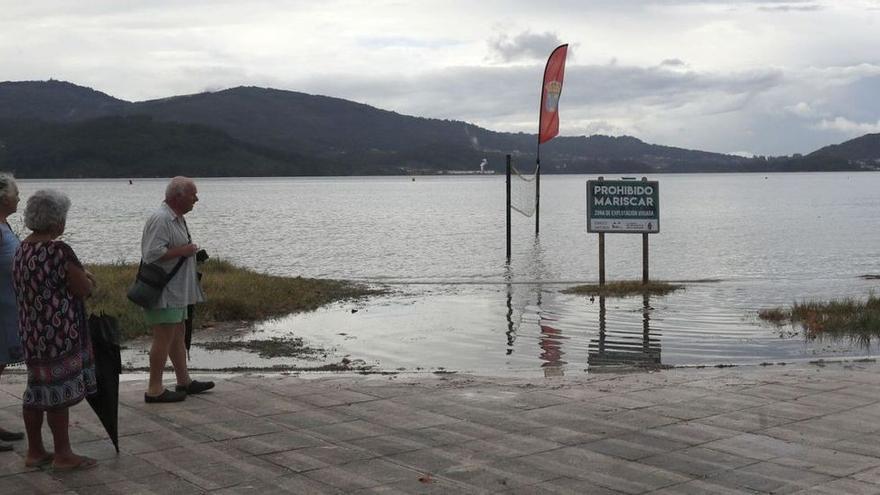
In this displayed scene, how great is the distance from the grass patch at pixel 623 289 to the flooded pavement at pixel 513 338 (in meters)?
0.50

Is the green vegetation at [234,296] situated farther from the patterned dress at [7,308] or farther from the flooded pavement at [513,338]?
the patterned dress at [7,308]

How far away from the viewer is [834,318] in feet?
46.6

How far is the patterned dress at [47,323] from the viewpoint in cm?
597

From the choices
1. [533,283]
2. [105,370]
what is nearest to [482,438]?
[105,370]

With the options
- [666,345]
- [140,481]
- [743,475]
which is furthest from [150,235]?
[666,345]

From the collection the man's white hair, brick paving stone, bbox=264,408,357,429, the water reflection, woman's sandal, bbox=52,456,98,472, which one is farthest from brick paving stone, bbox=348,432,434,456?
the water reflection

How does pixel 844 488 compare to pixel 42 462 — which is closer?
pixel 844 488

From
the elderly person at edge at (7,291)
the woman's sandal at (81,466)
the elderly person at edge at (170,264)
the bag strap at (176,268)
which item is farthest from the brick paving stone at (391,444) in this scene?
the elderly person at edge at (7,291)

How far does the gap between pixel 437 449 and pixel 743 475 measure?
1.96 m

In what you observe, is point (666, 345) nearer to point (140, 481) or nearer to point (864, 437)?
point (864, 437)

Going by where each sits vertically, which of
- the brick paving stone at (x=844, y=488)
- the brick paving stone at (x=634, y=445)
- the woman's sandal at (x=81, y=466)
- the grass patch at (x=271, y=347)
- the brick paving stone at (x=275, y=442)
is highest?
the woman's sandal at (x=81, y=466)

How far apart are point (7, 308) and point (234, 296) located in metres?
9.04

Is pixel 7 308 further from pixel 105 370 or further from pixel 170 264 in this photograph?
pixel 170 264

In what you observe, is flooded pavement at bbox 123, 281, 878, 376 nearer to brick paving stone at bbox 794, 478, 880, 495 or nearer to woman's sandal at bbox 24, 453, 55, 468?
woman's sandal at bbox 24, 453, 55, 468
